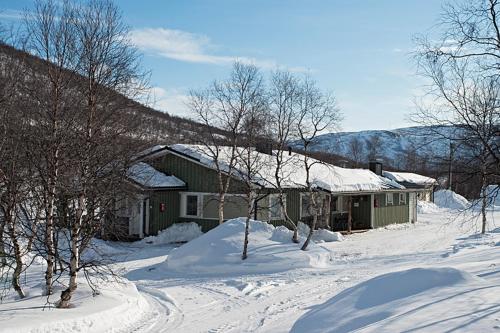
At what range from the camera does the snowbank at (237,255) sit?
16.1 metres

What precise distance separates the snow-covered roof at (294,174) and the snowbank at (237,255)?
3.80 m

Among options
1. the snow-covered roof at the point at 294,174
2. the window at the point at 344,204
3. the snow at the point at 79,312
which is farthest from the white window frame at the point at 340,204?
the snow at the point at 79,312

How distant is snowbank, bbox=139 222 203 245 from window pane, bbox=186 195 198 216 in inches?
26.8

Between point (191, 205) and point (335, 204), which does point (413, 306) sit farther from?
point (335, 204)

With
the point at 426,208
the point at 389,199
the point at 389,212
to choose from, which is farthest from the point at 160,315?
the point at 426,208

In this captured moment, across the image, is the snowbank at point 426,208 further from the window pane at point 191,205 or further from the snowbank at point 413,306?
the snowbank at point 413,306

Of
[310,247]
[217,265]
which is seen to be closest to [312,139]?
[310,247]

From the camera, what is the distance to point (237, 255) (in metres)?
16.6

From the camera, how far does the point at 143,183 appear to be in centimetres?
2288

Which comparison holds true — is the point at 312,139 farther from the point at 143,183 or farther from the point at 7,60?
the point at 7,60

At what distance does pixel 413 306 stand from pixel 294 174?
2038 cm

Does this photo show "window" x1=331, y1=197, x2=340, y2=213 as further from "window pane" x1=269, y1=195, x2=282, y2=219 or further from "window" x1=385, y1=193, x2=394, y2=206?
"window pane" x1=269, y1=195, x2=282, y2=219

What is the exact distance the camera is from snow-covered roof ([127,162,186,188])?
22.9m

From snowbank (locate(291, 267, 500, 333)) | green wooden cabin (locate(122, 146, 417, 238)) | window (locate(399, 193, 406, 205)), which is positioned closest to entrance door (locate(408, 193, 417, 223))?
window (locate(399, 193, 406, 205))
